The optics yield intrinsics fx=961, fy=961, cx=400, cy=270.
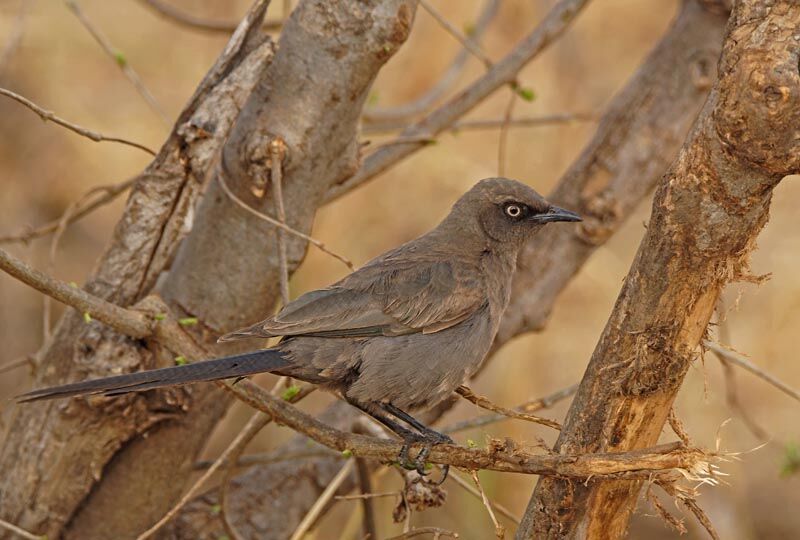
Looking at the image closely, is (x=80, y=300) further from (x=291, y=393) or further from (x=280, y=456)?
(x=280, y=456)

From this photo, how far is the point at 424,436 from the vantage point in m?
4.08

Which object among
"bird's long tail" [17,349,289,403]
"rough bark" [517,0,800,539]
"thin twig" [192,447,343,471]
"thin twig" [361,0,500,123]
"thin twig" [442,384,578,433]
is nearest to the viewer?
"rough bark" [517,0,800,539]

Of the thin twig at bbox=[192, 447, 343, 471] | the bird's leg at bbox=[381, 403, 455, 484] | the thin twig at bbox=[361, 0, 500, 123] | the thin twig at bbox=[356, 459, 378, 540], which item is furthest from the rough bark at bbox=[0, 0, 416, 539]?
the thin twig at bbox=[361, 0, 500, 123]

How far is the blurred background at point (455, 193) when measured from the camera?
8.43 metres

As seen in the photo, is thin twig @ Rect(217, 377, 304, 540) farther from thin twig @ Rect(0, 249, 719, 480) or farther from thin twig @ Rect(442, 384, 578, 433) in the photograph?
thin twig @ Rect(442, 384, 578, 433)

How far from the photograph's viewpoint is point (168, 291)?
471 centimetres

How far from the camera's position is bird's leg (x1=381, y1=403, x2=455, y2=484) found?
3740mm

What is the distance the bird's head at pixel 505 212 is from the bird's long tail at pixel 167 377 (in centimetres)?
152

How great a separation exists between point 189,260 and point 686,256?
2549 mm

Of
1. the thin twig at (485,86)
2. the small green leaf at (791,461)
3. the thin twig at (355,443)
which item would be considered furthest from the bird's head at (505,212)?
the small green leaf at (791,461)

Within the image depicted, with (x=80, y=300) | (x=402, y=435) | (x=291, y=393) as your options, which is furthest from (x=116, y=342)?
(x=402, y=435)

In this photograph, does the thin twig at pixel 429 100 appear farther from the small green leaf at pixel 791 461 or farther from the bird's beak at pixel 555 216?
the small green leaf at pixel 791 461

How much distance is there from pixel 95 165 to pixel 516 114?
4.44 metres

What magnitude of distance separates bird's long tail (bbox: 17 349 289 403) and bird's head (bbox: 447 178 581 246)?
1524 mm
